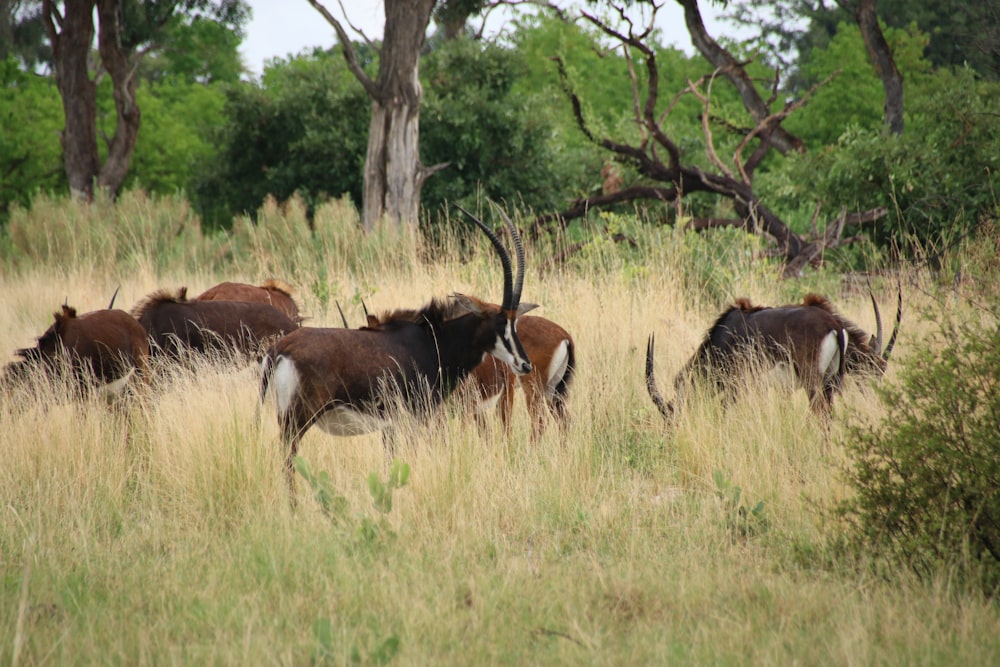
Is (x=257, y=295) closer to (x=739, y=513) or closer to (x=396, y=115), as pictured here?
(x=739, y=513)

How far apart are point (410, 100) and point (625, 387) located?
9.40 m

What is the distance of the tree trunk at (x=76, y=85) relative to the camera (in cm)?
2064

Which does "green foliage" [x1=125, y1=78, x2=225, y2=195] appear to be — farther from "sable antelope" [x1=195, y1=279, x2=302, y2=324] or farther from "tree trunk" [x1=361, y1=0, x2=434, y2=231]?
"sable antelope" [x1=195, y1=279, x2=302, y2=324]

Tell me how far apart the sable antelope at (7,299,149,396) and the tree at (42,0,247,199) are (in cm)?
1570

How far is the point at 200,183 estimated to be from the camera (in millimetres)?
20828

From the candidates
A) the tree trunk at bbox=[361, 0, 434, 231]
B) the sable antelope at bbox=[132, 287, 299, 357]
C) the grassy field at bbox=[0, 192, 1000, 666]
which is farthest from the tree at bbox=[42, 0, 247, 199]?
the grassy field at bbox=[0, 192, 1000, 666]

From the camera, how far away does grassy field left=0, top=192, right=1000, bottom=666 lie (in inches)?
130

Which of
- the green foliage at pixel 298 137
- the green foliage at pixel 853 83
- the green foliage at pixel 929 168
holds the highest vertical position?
the green foliage at pixel 853 83

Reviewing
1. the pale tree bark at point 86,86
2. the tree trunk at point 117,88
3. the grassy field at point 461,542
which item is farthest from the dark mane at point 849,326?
the tree trunk at point 117,88

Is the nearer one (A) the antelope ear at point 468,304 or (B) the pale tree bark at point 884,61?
(A) the antelope ear at point 468,304

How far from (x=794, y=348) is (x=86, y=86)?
63.5ft

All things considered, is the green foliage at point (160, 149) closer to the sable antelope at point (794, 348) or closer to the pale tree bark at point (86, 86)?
the pale tree bark at point (86, 86)

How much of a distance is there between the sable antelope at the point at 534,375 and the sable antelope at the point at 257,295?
2456mm

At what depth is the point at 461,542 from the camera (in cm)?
437
